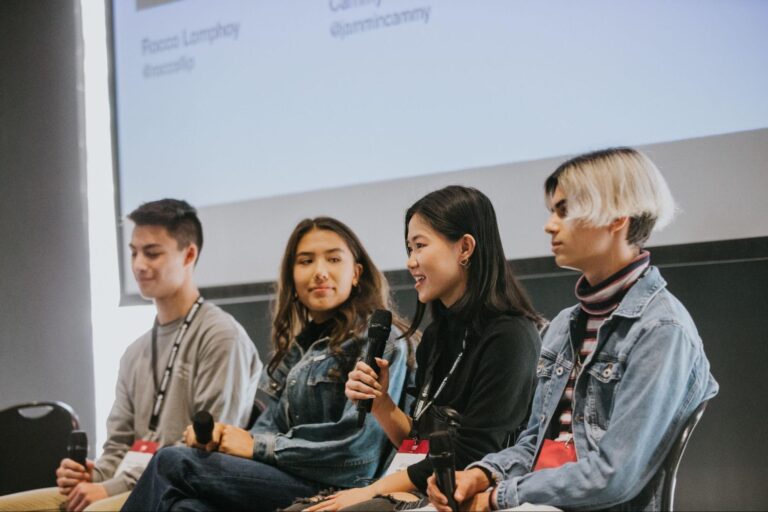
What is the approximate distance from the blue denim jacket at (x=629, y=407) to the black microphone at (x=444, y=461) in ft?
0.40

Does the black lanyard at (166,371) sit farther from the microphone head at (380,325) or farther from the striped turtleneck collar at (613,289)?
the striped turtleneck collar at (613,289)

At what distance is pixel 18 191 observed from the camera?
186 inches

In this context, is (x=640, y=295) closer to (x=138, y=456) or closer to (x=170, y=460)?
(x=170, y=460)

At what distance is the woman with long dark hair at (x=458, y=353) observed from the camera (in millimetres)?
2264

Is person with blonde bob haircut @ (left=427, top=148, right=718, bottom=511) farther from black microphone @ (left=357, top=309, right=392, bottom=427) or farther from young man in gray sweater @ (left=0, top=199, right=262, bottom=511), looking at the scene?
young man in gray sweater @ (left=0, top=199, right=262, bottom=511)

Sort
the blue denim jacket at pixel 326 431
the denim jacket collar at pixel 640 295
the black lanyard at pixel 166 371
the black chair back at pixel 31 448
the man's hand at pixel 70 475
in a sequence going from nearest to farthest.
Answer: the denim jacket collar at pixel 640 295 → the blue denim jacket at pixel 326 431 → the man's hand at pixel 70 475 → the black lanyard at pixel 166 371 → the black chair back at pixel 31 448

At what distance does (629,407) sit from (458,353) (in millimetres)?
720

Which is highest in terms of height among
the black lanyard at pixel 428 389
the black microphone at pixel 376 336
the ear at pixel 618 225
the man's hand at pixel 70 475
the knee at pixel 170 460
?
the ear at pixel 618 225

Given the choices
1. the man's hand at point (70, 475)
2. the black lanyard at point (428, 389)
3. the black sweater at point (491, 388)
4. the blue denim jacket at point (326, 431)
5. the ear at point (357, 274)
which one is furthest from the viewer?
the man's hand at point (70, 475)

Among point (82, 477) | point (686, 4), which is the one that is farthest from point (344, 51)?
point (82, 477)

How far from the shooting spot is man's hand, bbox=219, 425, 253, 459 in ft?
A: 8.73

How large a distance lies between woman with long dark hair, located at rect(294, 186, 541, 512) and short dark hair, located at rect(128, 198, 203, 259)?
54.6 inches

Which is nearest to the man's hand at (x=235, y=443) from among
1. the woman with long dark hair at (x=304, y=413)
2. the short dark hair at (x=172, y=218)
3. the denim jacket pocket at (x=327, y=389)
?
the woman with long dark hair at (x=304, y=413)

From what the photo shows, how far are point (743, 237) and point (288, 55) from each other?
7.14ft
